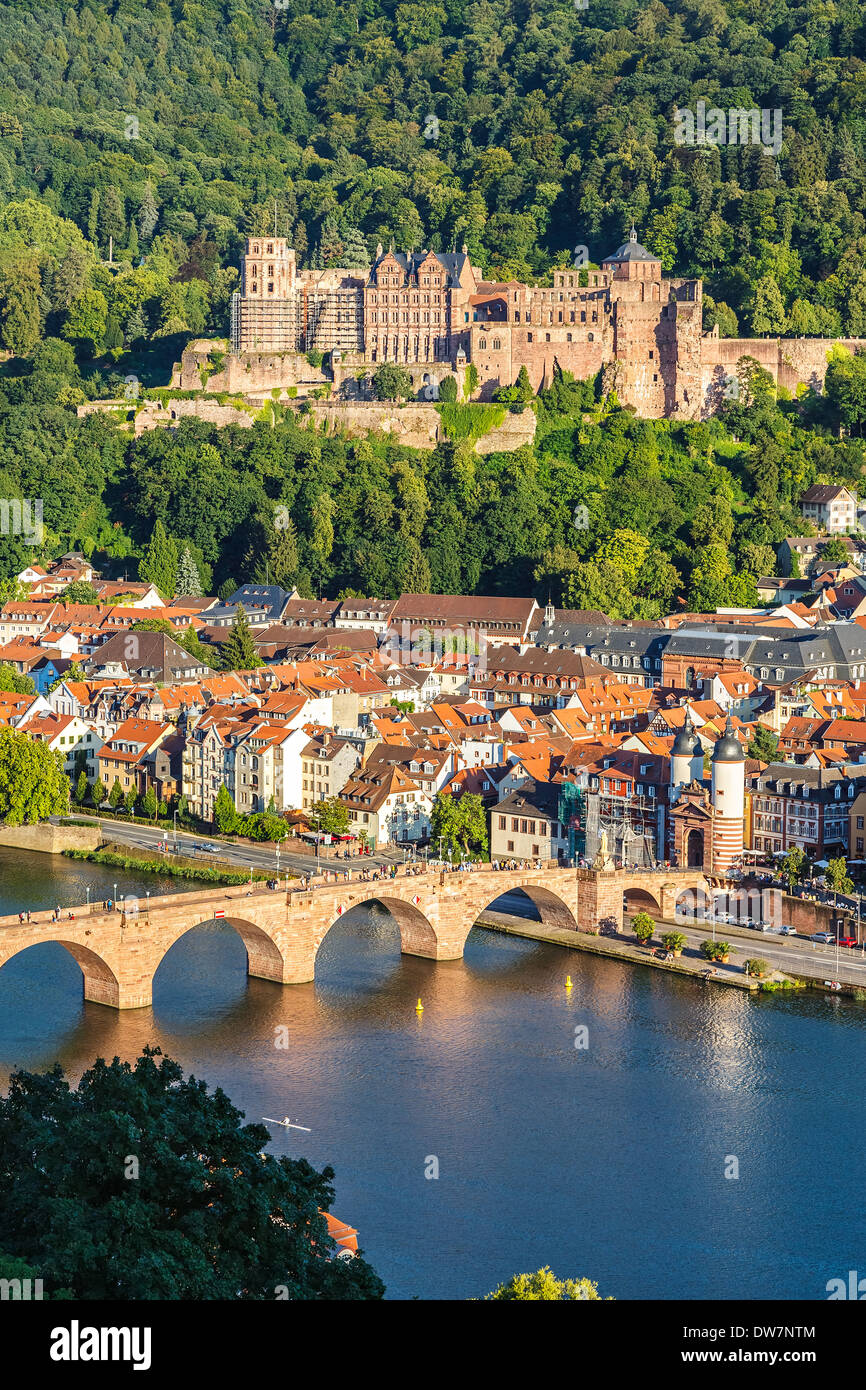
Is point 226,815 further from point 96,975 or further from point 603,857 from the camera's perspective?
point 96,975

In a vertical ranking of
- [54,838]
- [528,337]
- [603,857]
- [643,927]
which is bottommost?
[54,838]

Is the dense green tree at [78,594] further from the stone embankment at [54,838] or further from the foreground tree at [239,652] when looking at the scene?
the stone embankment at [54,838]

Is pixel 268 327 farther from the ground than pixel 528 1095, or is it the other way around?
pixel 268 327

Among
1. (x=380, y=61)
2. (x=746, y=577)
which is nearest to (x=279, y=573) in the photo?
(x=746, y=577)

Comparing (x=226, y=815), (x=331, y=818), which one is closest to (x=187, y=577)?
(x=226, y=815)

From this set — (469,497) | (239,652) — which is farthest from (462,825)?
(469,497)

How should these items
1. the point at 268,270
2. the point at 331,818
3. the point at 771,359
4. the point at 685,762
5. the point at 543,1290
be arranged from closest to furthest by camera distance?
1. the point at 543,1290
2. the point at 685,762
3. the point at 331,818
4. the point at 771,359
5. the point at 268,270

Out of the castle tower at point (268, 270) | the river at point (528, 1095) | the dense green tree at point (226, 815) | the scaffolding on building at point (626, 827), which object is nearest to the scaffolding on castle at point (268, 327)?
the castle tower at point (268, 270)

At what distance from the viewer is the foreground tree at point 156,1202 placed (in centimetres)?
1603

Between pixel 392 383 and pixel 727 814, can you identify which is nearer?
pixel 727 814

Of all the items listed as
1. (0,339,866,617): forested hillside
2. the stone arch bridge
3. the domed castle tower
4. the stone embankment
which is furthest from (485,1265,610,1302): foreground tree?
(0,339,866,617): forested hillside

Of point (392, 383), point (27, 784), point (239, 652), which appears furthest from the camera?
point (392, 383)

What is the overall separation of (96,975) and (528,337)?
129 ft

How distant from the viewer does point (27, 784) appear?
46875 mm
